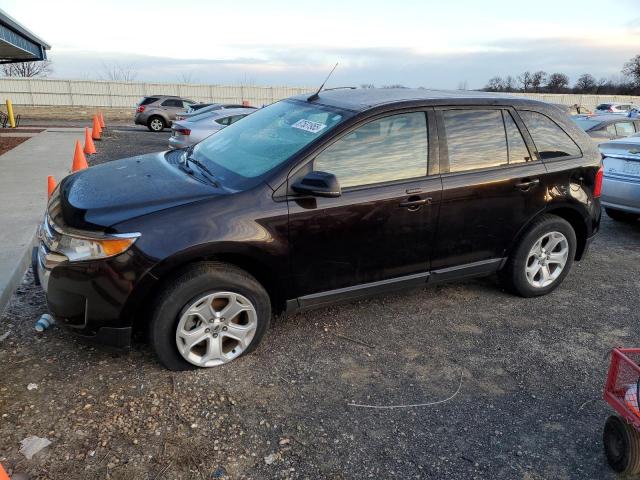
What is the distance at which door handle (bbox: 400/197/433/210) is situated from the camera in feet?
11.9

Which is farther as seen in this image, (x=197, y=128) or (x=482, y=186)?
(x=197, y=128)

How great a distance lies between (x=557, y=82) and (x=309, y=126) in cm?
8704

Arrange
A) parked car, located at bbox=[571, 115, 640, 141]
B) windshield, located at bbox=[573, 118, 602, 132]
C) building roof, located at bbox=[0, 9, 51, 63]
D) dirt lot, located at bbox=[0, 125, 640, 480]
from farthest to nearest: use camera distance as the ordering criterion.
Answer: building roof, located at bbox=[0, 9, 51, 63], windshield, located at bbox=[573, 118, 602, 132], parked car, located at bbox=[571, 115, 640, 141], dirt lot, located at bbox=[0, 125, 640, 480]

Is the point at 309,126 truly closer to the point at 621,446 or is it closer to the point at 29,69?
the point at 621,446

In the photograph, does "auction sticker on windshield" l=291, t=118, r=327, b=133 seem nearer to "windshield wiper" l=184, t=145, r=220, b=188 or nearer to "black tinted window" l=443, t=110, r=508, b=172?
"windshield wiper" l=184, t=145, r=220, b=188

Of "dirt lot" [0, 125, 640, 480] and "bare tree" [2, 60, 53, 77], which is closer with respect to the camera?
"dirt lot" [0, 125, 640, 480]

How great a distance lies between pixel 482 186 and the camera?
12.9 ft

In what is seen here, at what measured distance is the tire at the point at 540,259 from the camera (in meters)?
4.32

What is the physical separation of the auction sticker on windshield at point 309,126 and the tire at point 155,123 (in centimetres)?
1943

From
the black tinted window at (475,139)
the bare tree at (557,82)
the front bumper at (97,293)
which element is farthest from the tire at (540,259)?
the bare tree at (557,82)

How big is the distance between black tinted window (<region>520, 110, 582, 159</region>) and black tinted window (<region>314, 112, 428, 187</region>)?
112 centimetres

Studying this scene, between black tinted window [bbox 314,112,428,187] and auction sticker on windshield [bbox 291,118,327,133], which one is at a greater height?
auction sticker on windshield [bbox 291,118,327,133]

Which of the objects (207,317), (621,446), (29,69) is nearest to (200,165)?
(207,317)

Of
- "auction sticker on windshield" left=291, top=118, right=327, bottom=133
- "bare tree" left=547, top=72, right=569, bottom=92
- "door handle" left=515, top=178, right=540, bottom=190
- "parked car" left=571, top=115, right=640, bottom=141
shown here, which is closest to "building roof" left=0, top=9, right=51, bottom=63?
"auction sticker on windshield" left=291, top=118, right=327, bottom=133
